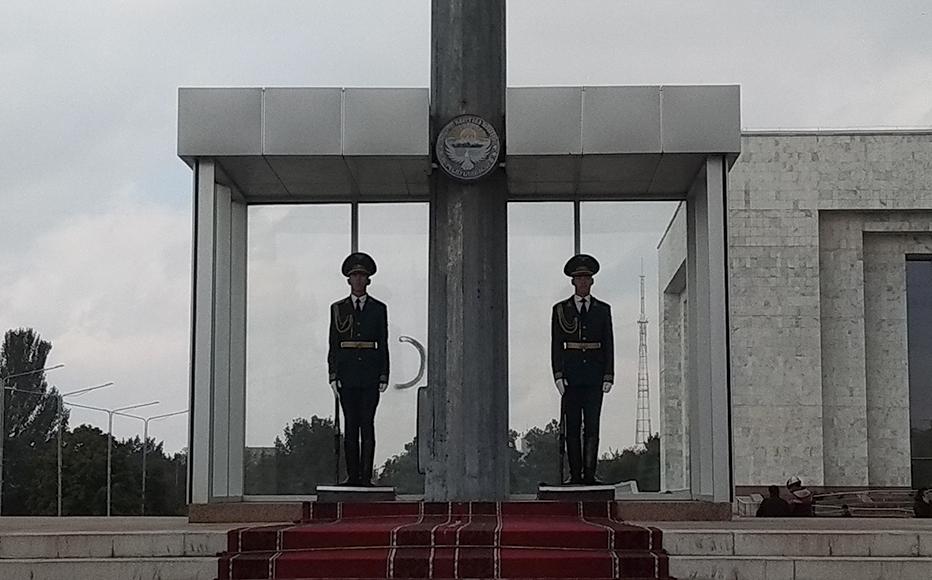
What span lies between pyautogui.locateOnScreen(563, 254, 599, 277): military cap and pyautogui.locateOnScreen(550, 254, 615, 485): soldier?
224mm

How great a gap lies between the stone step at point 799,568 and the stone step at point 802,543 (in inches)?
3.1

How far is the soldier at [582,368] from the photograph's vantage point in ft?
34.1

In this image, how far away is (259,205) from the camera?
11555 millimetres

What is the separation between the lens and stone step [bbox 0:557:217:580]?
7.53m

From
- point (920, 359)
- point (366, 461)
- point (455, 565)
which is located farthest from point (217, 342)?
point (920, 359)

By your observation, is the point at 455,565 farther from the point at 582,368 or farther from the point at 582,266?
the point at 582,266

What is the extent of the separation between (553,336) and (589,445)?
79 cm

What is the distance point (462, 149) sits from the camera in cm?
1042

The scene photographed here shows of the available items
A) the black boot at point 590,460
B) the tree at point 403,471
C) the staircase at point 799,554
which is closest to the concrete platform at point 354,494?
the tree at point 403,471

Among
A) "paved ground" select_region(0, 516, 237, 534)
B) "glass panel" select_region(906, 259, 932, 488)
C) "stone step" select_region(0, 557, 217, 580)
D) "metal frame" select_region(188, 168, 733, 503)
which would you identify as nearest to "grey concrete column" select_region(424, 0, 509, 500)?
"metal frame" select_region(188, 168, 733, 503)

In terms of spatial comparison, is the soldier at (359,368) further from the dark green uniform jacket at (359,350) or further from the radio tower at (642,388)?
the radio tower at (642,388)

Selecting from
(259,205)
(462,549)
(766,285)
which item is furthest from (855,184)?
(462,549)

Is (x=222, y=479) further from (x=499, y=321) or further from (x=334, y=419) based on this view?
(x=499, y=321)

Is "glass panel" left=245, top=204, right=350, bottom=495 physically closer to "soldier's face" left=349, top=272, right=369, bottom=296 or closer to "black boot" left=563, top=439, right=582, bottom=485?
"soldier's face" left=349, top=272, right=369, bottom=296
